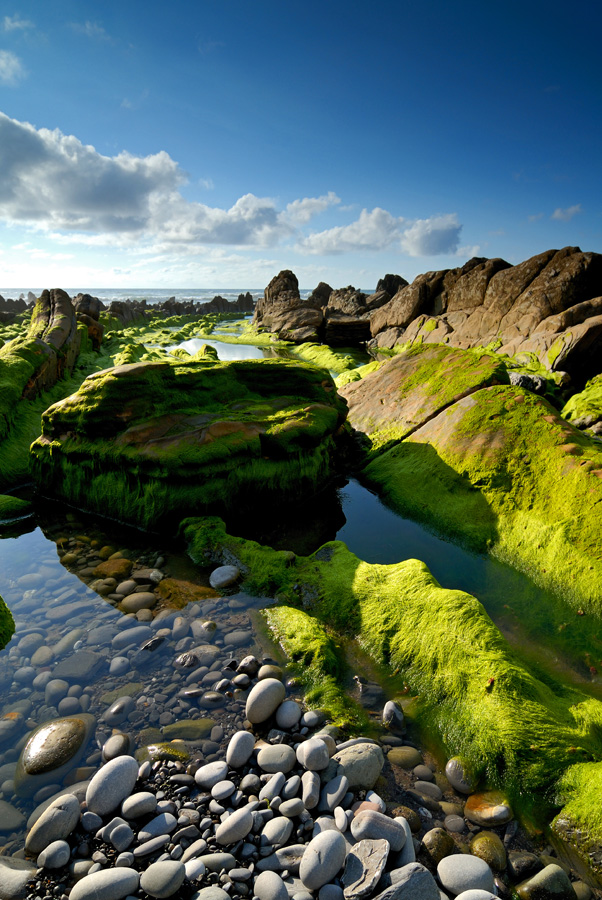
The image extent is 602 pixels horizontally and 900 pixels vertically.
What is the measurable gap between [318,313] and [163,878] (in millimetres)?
36685

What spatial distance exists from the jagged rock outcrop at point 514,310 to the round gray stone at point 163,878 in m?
17.4

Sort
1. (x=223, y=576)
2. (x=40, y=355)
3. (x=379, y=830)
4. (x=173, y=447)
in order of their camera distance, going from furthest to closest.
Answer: (x=40, y=355) < (x=173, y=447) < (x=223, y=576) < (x=379, y=830)

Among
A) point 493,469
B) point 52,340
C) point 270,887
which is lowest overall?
point 270,887

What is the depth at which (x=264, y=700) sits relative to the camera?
11.8ft

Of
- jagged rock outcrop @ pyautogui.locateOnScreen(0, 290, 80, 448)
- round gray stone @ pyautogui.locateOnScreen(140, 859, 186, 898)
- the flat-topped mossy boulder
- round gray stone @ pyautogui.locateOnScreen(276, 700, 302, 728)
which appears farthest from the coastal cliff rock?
jagged rock outcrop @ pyautogui.locateOnScreen(0, 290, 80, 448)

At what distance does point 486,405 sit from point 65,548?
7.17 meters

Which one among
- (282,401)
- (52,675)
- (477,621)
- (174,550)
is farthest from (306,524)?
(52,675)

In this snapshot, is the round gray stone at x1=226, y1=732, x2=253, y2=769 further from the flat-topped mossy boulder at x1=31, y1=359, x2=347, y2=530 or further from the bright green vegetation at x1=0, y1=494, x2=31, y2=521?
the bright green vegetation at x1=0, y1=494, x2=31, y2=521

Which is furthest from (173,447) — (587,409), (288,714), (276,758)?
(587,409)

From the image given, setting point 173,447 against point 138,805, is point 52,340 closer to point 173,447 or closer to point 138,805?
point 173,447

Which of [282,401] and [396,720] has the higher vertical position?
[282,401]

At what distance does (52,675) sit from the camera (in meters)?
4.06

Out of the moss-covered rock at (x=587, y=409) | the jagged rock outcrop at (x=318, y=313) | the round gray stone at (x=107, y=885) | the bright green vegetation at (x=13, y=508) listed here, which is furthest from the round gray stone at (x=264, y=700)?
the jagged rock outcrop at (x=318, y=313)

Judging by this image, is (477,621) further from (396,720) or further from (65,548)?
(65,548)
